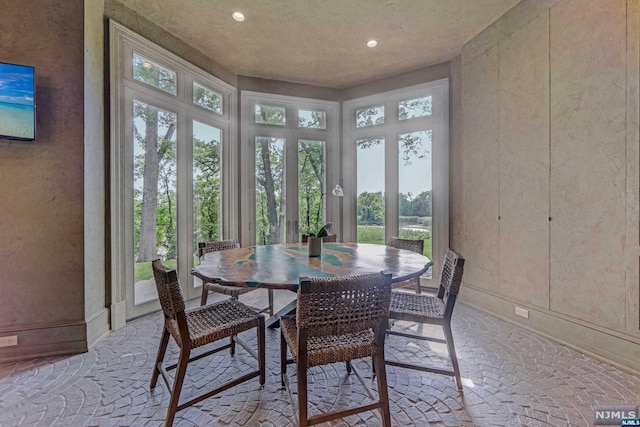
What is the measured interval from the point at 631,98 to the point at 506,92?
3.67 feet

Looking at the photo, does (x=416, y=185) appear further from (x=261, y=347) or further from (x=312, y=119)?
(x=261, y=347)

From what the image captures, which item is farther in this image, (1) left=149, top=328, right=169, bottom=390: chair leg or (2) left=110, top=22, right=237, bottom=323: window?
(2) left=110, top=22, right=237, bottom=323: window

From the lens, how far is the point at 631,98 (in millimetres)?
2119

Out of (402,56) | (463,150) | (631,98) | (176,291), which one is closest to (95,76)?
(176,291)

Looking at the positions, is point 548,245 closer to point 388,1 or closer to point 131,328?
point 388,1

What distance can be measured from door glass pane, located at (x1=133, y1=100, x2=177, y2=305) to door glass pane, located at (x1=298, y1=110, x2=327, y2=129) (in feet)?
6.18

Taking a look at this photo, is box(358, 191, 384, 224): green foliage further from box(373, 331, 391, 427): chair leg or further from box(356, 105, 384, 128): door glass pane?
box(373, 331, 391, 427): chair leg

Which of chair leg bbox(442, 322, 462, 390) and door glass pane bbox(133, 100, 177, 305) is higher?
door glass pane bbox(133, 100, 177, 305)

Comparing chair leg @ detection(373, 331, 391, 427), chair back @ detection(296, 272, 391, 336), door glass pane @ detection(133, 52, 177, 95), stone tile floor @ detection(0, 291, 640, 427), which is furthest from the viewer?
door glass pane @ detection(133, 52, 177, 95)

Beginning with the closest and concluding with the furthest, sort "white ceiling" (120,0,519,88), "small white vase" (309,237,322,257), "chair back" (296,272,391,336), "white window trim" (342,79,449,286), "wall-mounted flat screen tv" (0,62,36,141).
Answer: "chair back" (296,272,391,336) → "wall-mounted flat screen tv" (0,62,36,141) → "small white vase" (309,237,322,257) → "white ceiling" (120,0,519,88) → "white window trim" (342,79,449,286)

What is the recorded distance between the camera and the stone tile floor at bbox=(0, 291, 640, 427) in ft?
5.44

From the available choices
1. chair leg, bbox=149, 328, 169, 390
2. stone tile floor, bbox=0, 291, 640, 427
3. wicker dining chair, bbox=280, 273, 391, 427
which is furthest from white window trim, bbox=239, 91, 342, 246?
wicker dining chair, bbox=280, 273, 391, 427

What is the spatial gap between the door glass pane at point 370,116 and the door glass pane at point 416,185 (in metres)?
0.47

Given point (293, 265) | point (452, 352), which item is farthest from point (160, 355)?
point (452, 352)
